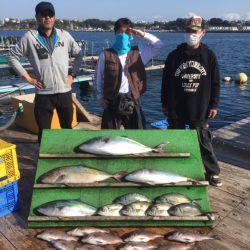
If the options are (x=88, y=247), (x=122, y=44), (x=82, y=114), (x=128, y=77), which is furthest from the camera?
(x=82, y=114)

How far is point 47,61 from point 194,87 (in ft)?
7.40

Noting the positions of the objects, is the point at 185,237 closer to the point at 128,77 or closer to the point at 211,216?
the point at 211,216

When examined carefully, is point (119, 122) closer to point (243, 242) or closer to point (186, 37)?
point (186, 37)

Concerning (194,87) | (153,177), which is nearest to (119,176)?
(153,177)

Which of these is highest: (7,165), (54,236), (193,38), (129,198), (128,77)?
(193,38)

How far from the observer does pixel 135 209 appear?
398 centimetres

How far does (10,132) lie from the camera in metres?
7.80

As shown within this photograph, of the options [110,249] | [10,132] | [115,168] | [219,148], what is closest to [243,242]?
[110,249]

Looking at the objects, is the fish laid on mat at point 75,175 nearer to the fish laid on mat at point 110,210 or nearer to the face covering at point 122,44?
the fish laid on mat at point 110,210

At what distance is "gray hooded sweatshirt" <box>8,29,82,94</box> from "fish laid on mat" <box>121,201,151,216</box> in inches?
86.8

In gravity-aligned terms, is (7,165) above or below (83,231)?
above

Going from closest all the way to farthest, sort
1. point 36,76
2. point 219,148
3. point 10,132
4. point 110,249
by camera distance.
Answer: point 110,249, point 36,76, point 219,148, point 10,132

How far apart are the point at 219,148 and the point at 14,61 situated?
15.3 feet

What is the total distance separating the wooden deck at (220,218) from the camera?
373 centimetres
